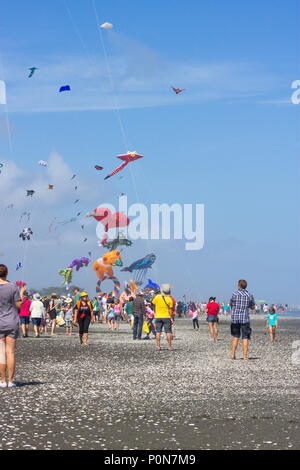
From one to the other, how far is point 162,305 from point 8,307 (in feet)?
34.6

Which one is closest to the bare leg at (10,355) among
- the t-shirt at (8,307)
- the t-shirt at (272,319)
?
the t-shirt at (8,307)

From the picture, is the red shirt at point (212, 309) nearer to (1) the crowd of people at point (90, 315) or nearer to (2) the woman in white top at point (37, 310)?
(1) the crowd of people at point (90, 315)

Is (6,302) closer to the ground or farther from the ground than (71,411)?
farther from the ground

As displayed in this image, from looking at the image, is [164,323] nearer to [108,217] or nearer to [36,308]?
[36,308]

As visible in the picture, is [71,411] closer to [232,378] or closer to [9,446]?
[9,446]

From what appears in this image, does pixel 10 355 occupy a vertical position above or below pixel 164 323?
below

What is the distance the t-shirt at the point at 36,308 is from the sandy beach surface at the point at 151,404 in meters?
11.5

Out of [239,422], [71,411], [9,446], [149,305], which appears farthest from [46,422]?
[149,305]

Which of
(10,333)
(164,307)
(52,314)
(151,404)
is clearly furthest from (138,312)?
(151,404)

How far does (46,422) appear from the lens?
10.2 meters

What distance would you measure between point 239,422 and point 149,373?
22.6 ft

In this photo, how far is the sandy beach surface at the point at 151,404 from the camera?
8883mm

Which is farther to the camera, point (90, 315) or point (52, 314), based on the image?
point (52, 314)

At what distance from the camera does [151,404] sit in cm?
1191
